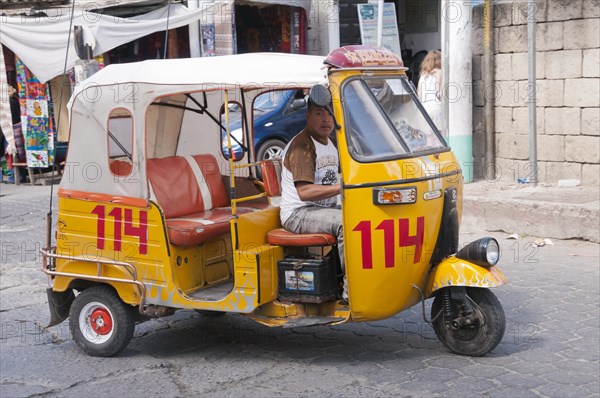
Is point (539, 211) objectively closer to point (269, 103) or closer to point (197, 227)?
point (197, 227)

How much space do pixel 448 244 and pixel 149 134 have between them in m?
2.55

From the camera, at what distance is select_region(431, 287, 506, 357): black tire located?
5.34 meters

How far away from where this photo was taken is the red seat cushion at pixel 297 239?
545 cm

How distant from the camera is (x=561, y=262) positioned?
820 cm

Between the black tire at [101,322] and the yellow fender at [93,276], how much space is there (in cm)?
9

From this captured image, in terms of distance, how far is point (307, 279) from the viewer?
5457 millimetres

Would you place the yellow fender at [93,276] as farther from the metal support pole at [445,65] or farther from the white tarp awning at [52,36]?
the white tarp awning at [52,36]

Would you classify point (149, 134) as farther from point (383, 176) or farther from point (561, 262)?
point (561, 262)

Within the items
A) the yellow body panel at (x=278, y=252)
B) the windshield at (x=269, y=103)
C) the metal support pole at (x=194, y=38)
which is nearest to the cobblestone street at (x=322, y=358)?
the yellow body panel at (x=278, y=252)

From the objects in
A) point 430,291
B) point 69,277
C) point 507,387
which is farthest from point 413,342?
point 69,277

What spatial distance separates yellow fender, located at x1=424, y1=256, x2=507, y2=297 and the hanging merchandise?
10.5 metres

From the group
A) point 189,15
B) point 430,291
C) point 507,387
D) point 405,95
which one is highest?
point 189,15

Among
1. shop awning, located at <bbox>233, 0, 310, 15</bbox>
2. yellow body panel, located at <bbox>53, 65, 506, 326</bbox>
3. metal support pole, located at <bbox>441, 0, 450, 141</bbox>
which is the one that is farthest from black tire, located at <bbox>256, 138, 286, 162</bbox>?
yellow body panel, located at <bbox>53, 65, 506, 326</bbox>

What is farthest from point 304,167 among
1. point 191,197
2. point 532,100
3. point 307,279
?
point 532,100
